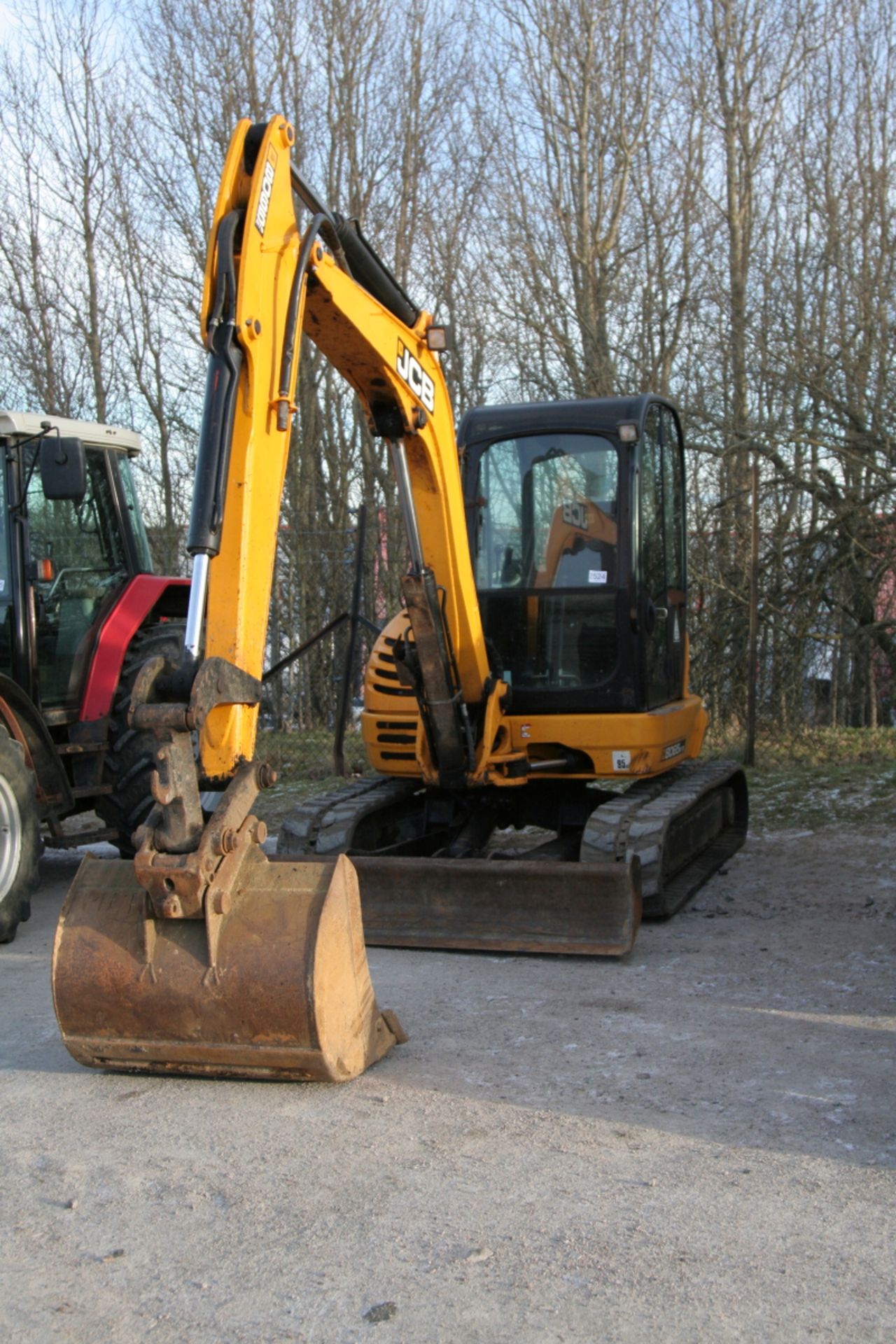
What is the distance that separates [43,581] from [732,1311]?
5.93 metres

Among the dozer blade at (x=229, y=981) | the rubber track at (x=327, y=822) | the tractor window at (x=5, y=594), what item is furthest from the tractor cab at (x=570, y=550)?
the dozer blade at (x=229, y=981)

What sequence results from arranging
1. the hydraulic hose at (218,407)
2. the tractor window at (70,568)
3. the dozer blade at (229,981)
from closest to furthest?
1. the dozer blade at (229,981)
2. the hydraulic hose at (218,407)
3. the tractor window at (70,568)

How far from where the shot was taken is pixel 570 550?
716 centimetres

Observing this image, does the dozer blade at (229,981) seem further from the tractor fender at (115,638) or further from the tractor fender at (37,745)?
the tractor fender at (115,638)

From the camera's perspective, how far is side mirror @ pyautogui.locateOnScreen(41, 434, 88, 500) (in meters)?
6.92

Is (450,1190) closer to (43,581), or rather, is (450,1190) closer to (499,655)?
(499,655)

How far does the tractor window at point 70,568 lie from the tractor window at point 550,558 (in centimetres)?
235

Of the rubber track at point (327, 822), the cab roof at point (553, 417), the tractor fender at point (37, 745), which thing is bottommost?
the rubber track at point (327, 822)

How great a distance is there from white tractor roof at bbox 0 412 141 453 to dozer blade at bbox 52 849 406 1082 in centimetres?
392

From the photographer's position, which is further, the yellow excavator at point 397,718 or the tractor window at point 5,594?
the tractor window at point 5,594

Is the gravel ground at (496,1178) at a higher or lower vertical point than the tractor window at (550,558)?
lower

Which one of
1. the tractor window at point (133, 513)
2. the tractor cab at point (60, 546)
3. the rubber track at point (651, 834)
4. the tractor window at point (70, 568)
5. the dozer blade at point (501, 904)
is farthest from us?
the tractor window at point (133, 513)

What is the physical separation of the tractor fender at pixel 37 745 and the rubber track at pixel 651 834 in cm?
284

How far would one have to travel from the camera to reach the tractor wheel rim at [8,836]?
6422 millimetres
